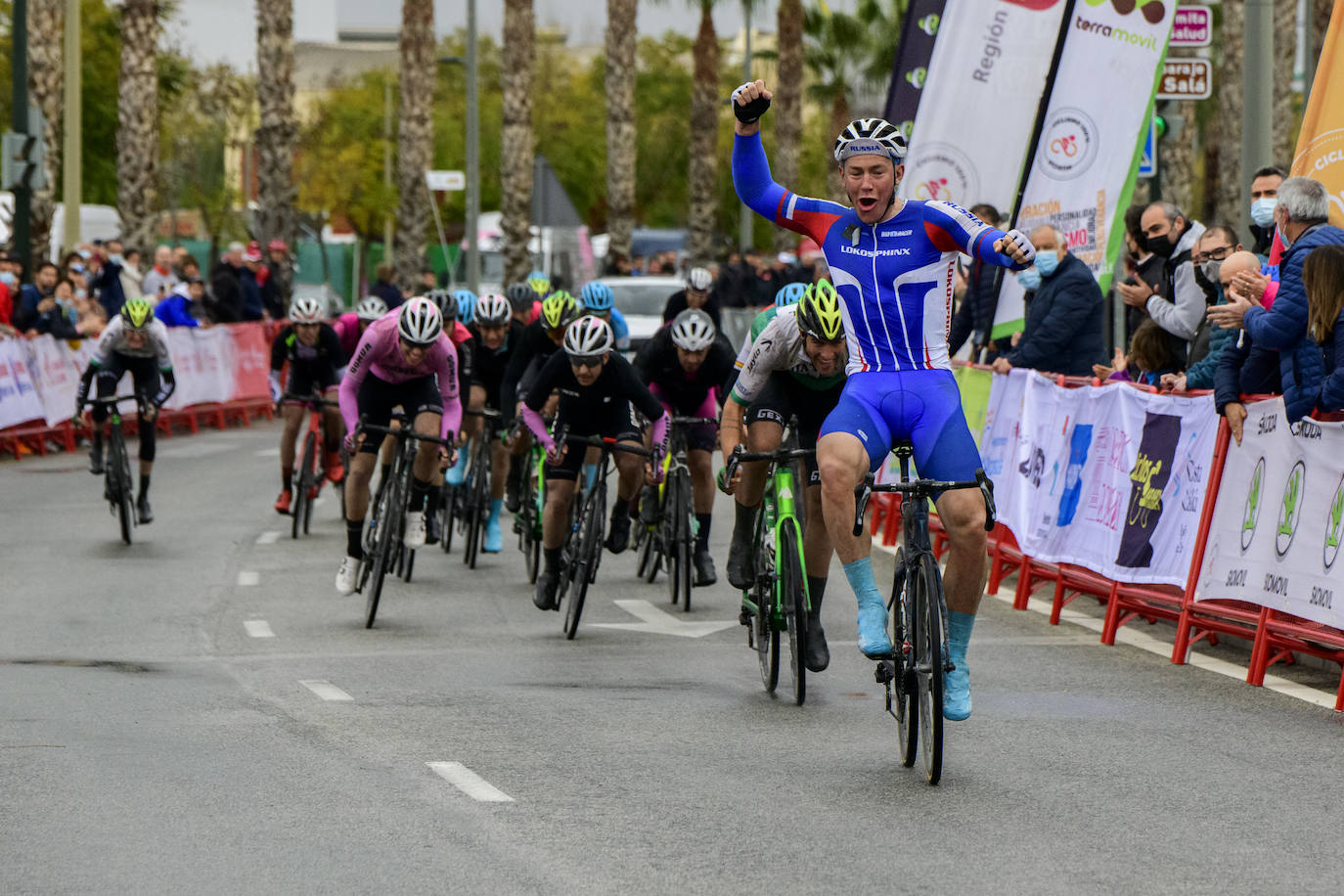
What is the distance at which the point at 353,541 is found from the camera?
12633 mm

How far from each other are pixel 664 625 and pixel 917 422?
175 inches

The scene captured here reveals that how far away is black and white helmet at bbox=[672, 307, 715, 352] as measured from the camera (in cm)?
1234

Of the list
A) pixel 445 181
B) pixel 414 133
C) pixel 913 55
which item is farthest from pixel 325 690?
pixel 414 133

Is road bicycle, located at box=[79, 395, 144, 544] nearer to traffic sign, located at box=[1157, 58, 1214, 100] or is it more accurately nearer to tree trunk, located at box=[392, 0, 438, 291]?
traffic sign, located at box=[1157, 58, 1214, 100]

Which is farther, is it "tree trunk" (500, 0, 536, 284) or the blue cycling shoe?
"tree trunk" (500, 0, 536, 284)

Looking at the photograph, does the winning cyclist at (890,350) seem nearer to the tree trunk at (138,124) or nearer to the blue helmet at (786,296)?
the blue helmet at (786,296)

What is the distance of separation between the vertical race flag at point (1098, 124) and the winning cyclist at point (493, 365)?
3733mm

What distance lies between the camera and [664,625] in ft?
40.1

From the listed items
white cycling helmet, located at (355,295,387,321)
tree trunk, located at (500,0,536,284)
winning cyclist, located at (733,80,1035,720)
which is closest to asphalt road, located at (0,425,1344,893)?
winning cyclist, located at (733,80,1035,720)

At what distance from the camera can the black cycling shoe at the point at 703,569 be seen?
12.9 m

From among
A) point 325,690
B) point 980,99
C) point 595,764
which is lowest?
point 325,690

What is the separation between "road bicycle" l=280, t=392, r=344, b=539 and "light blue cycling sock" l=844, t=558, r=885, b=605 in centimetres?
952

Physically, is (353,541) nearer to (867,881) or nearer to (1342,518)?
(1342,518)

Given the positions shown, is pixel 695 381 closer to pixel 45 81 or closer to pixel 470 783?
pixel 470 783
